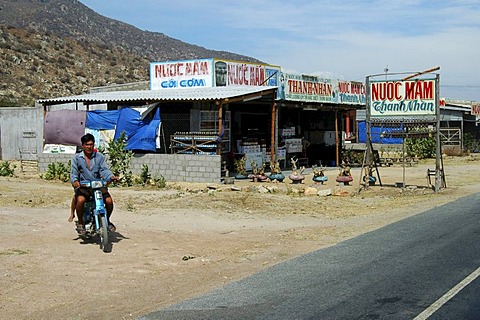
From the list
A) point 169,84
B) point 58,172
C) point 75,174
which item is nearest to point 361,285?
point 75,174

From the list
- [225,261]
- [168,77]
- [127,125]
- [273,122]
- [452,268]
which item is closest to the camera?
[452,268]

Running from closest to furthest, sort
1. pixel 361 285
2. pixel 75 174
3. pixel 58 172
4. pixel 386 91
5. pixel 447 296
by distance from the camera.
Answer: pixel 447 296 → pixel 361 285 → pixel 75 174 → pixel 386 91 → pixel 58 172

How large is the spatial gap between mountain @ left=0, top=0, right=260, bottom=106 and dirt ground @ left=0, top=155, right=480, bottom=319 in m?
31.2

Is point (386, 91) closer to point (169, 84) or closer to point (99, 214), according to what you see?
point (169, 84)

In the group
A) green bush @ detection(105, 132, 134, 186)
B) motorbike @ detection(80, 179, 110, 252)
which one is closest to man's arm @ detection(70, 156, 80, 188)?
motorbike @ detection(80, 179, 110, 252)

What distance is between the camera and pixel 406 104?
20031 mm

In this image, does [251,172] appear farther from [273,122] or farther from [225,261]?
[225,261]

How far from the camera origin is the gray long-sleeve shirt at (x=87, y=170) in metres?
10.0

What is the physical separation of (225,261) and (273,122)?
15359 mm

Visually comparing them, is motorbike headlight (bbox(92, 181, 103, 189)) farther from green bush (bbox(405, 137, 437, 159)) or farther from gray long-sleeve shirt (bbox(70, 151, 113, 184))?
green bush (bbox(405, 137, 437, 159))

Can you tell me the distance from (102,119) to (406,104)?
1090 cm

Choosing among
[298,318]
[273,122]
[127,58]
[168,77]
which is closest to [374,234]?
[298,318]

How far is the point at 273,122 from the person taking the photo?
81.2ft

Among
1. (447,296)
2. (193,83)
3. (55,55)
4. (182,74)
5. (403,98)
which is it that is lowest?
(447,296)
